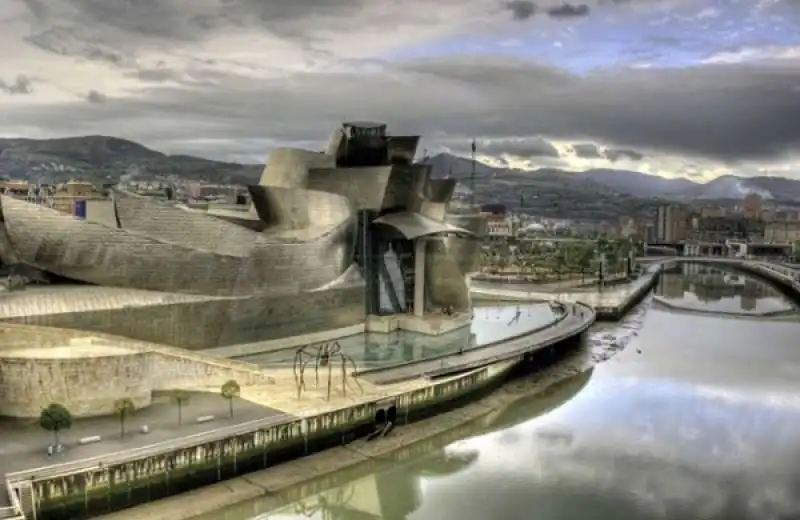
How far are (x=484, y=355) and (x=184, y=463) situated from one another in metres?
14.2

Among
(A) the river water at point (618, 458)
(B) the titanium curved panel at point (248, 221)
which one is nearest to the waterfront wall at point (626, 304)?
(A) the river water at point (618, 458)

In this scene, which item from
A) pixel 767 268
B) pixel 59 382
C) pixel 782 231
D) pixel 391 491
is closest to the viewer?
pixel 391 491

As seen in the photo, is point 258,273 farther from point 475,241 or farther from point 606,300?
point 606,300

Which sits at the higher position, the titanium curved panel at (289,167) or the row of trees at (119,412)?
the titanium curved panel at (289,167)

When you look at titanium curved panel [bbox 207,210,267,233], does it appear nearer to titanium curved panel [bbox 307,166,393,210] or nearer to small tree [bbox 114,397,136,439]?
titanium curved panel [bbox 307,166,393,210]

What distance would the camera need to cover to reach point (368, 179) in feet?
109

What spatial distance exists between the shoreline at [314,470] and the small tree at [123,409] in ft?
7.67

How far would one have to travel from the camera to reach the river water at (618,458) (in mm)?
18156

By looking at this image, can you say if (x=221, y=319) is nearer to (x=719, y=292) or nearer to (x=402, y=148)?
(x=402, y=148)

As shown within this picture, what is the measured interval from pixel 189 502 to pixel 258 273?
1114 cm

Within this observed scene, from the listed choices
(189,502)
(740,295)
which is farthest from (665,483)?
(740,295)

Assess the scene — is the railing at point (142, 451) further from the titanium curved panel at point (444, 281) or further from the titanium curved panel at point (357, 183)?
the titanium curved panel at point (444, 281)

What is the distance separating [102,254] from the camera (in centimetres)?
2347

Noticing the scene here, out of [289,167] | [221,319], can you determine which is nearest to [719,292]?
[289,167]
